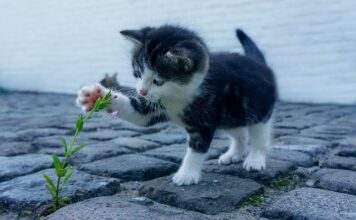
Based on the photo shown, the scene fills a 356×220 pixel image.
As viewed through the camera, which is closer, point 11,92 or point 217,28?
point 217,28

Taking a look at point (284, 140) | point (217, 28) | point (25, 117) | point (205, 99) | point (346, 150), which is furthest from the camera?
point (217, 28)

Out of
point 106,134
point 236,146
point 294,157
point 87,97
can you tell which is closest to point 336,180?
point 294,157

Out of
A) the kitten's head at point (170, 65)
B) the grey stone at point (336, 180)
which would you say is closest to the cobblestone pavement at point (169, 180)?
the grey stone at point (336, 180)

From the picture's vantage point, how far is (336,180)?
7.11 ft

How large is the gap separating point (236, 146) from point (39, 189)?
4.25ft

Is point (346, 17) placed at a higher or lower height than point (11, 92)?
higher

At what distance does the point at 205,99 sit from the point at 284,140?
1605 mm

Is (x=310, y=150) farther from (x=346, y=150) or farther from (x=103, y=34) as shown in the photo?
(x=103, y=34)

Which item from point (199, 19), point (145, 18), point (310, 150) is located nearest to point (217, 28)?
point (199, 19)

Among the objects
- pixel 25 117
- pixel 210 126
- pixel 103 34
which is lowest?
pixel 25 117

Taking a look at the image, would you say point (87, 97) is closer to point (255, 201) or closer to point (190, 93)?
point (190, 93)

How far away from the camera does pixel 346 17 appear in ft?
21.2

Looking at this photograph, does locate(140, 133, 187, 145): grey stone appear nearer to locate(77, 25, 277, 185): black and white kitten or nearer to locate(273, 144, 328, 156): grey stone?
locate(273, 144, 328, 156): grey stone

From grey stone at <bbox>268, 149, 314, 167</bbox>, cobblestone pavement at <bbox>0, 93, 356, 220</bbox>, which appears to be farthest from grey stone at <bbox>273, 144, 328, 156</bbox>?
grey stone at <bbox>268, 149, 314, 167</bbox>
